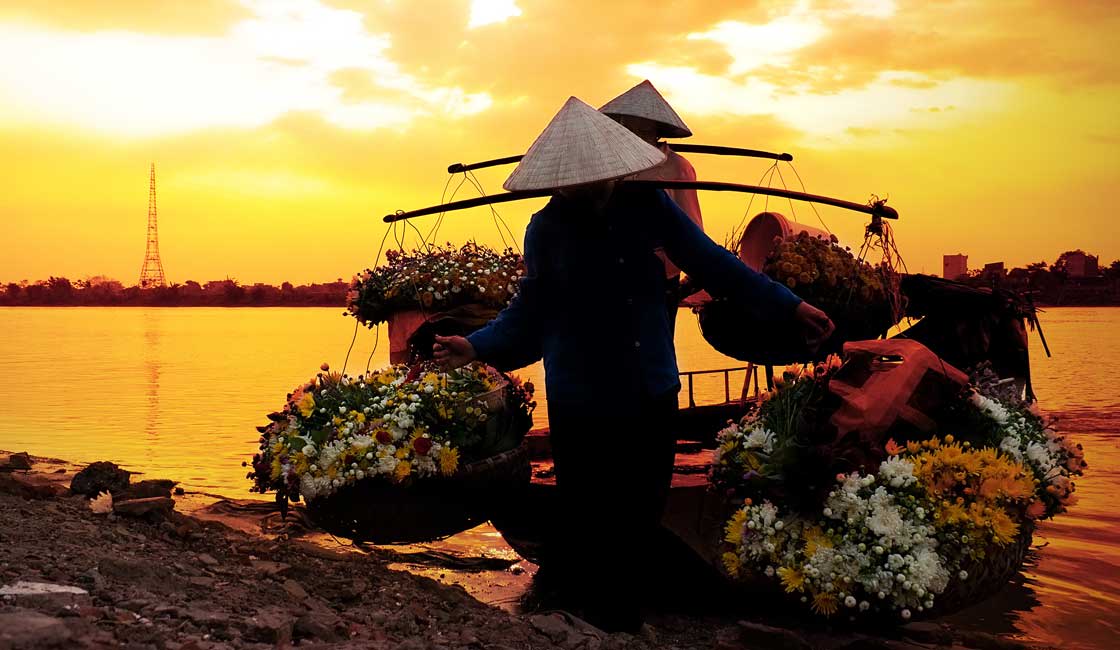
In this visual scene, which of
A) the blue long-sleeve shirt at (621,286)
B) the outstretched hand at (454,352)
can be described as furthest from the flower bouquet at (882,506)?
the outstretched hand at (454,352)

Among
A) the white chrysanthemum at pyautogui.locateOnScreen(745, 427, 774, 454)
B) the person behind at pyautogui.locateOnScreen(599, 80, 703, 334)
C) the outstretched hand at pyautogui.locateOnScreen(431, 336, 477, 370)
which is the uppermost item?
the person behind at pyautogui.locateOnScreen(599, 80, 703, 334)

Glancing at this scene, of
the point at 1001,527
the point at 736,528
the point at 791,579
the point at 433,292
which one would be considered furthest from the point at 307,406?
the point at 1001,527

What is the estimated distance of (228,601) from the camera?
4434 mm

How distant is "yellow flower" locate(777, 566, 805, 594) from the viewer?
440 centimetres

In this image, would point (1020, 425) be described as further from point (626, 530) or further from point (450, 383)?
point (450, 383)

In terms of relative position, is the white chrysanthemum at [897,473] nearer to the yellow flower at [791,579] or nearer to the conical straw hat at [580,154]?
the yellow flower at [791,579]

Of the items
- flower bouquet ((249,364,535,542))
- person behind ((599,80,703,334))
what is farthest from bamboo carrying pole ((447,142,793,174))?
flower bouquet ((249,364,535,542))

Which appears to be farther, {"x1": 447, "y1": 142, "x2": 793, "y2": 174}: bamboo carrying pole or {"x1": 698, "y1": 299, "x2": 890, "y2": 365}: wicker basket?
{"x1": 447, "y1": 142, "x2": 793, "y2": 174}: bamboo carrying pole

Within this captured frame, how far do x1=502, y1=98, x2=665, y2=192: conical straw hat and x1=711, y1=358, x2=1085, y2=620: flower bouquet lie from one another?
1366mm

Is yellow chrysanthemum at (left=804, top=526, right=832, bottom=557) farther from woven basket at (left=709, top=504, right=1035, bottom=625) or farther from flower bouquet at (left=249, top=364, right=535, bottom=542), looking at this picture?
flower bouquet at (left=249, top=364, right=535, bottom=542)

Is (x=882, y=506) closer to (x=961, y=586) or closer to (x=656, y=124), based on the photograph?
(x=961, y=586)

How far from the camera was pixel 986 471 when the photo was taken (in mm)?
4496

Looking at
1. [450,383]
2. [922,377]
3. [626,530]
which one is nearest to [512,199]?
[450,383]

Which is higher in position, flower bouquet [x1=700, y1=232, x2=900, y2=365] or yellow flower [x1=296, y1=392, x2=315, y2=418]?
flower bouquet [x1=700, y1=232, x2=900, y2=365]
